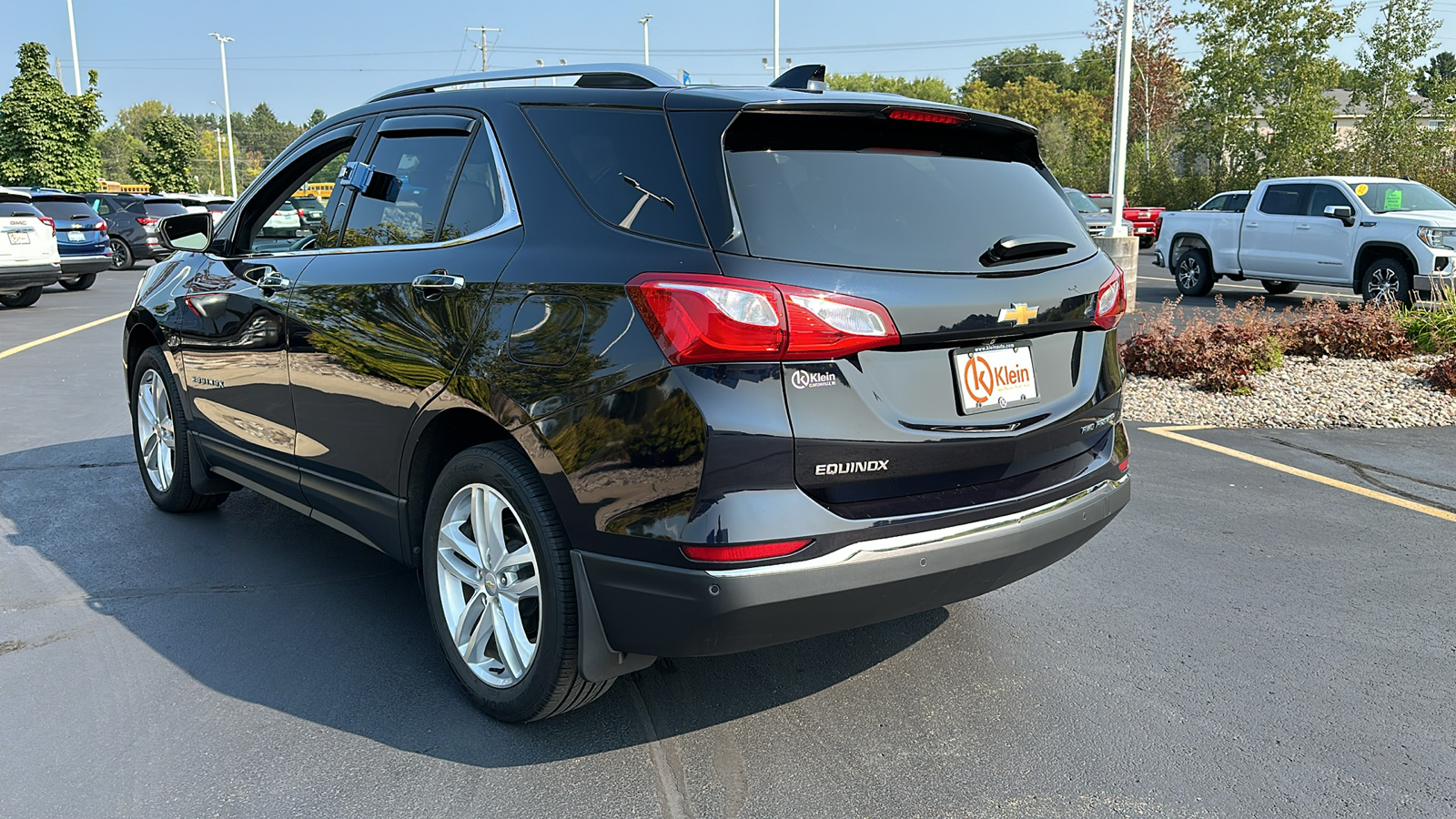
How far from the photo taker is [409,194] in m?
3.66

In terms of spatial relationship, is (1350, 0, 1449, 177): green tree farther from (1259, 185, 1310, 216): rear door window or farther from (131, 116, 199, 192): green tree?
(131, 116, 199, 192): green tree

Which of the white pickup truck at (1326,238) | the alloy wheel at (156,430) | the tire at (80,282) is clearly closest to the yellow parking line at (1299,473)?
the alloy wheel at (156,430)

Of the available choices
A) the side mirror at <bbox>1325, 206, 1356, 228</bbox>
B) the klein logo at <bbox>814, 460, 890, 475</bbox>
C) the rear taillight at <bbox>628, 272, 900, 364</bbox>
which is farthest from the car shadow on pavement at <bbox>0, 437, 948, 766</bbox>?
the side mirror at <bbox>1325, 206, 1356, 228</bbox>

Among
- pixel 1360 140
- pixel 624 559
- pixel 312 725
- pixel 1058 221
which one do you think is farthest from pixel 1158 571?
pixel 1360 140

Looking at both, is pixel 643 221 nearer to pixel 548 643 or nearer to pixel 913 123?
pixel 913 123

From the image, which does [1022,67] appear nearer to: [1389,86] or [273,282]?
[1389,86]

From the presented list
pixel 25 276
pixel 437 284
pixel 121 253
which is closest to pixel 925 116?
pixel 437 284

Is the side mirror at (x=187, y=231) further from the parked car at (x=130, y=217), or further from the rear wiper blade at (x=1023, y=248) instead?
the parked car at (x=130, y=217)

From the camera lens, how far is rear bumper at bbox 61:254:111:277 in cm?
1853

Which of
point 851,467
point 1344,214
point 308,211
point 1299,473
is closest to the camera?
point 851,467

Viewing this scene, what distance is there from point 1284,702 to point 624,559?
2114mm

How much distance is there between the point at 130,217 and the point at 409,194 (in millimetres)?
24272

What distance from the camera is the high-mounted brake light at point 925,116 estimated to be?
304cm

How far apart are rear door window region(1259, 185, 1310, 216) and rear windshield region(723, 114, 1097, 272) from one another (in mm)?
15503
